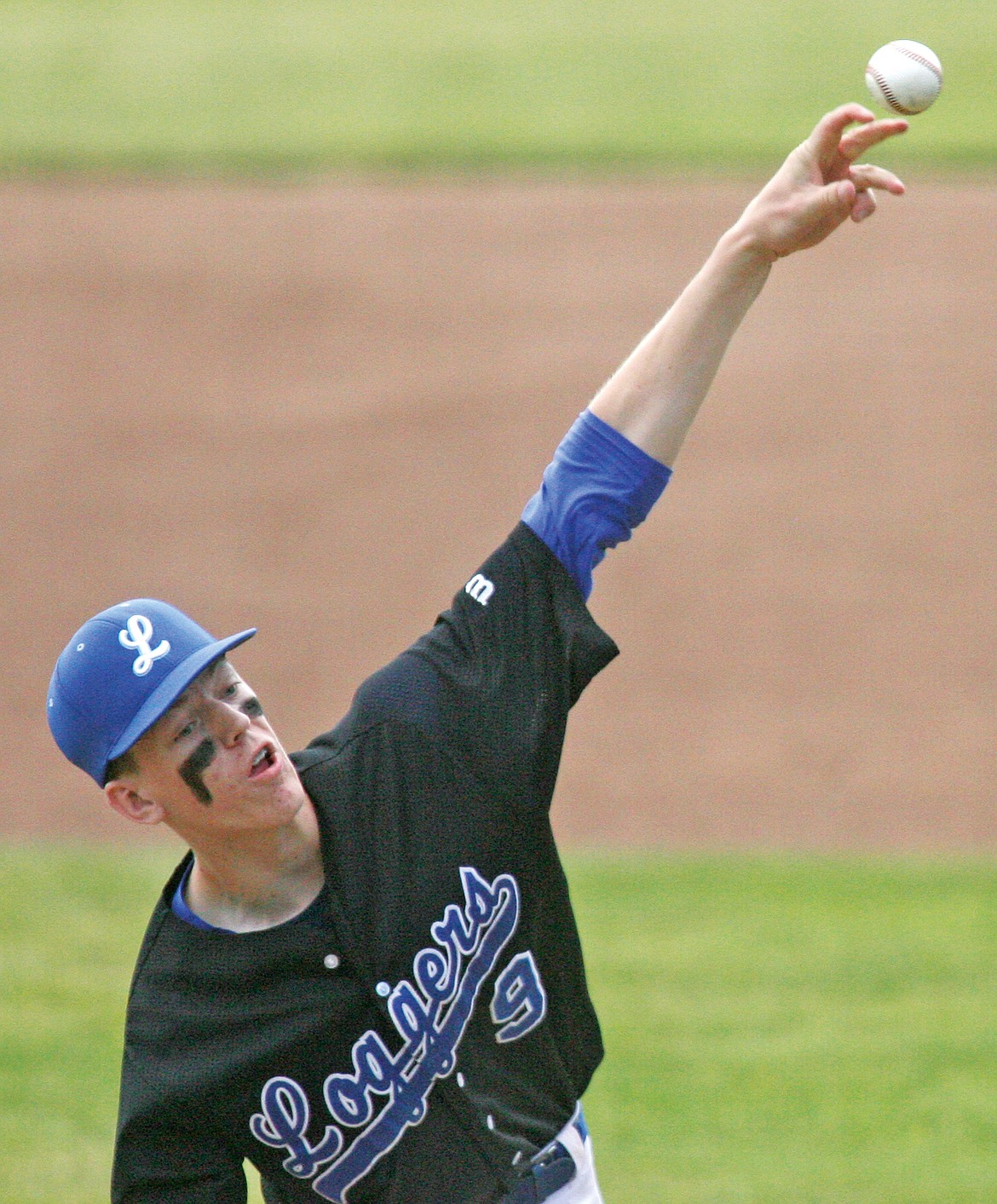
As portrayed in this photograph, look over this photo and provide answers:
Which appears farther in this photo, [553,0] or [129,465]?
[553,0]

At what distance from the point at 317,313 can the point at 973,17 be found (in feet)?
24.8

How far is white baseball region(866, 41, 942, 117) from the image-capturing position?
323 centimetres

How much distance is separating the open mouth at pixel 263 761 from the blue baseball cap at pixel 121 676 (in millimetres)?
156

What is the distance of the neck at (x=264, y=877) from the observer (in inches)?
107

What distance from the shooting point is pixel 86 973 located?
22.5 feet

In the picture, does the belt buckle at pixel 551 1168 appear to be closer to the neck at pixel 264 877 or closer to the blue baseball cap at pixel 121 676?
the neck at pixel 264 877

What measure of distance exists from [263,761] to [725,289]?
41.8 inches

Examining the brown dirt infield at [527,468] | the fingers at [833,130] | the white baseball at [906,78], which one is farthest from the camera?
the brown dirt infield at [527,468]

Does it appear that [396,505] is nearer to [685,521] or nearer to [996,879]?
[685,521]

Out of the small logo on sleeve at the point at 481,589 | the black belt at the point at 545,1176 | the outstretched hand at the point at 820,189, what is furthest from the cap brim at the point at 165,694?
the outstretched hand at the point at 820,189

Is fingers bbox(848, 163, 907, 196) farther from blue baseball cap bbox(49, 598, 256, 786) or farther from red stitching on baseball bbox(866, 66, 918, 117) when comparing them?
blue baseball cap bbox(49, 598, 256, 786)

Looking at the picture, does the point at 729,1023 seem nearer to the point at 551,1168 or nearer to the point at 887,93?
the point at 551,1168

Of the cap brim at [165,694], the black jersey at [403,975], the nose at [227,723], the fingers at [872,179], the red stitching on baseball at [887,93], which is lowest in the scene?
the black jersey at [403,975]

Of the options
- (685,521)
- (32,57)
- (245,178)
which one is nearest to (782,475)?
(685,521)
